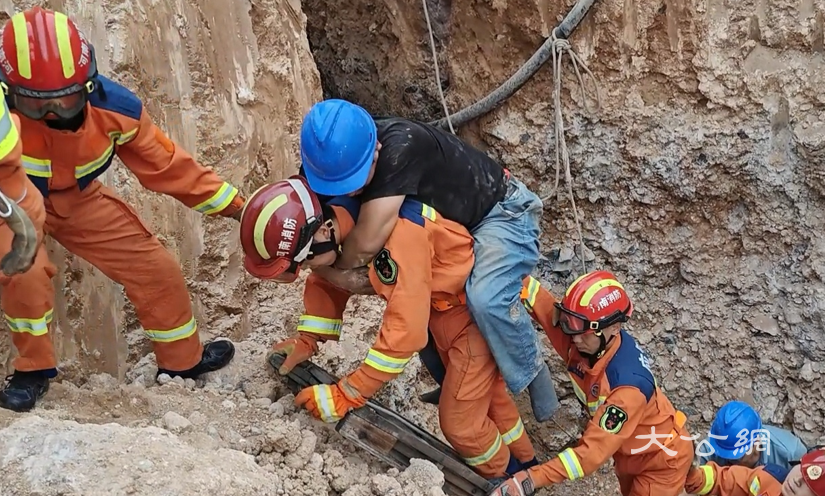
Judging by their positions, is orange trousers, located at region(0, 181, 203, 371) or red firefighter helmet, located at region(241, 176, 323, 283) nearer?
red firefighter helmet, located at region(241, 176, 323, 283)

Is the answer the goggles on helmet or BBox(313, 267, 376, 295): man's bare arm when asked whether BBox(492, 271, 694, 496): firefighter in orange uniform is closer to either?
the goggles on helmet

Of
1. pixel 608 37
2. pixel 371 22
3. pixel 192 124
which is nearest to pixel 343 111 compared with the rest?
pixel 192 124

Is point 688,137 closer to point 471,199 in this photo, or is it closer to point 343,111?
point 471,199

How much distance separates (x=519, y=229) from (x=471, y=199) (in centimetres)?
28

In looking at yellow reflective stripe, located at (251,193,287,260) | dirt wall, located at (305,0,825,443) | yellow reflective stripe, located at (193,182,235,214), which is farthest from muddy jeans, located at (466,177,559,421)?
dirt wall, located at (305,0,825,443)

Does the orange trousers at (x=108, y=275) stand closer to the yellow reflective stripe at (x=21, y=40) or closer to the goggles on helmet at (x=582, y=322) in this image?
the yellow reflective stripe at (x=21, y=40)

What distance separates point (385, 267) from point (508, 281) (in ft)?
1.90

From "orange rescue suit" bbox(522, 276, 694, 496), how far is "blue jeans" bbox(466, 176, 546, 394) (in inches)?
12.9

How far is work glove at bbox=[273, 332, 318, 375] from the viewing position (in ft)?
10.3

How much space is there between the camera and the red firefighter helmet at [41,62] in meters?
2.50

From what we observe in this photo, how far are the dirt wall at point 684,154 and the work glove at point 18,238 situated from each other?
362 cm

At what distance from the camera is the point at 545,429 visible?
561 centimetres

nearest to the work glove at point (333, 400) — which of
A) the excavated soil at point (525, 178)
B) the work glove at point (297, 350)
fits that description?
the excavated soil at point (525, 178)

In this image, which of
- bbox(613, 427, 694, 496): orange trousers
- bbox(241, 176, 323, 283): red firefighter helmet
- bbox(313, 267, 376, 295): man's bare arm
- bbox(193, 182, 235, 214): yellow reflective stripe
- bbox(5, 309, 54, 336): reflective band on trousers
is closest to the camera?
bbox(241, 176, 323, 283): red firefighter helmet
